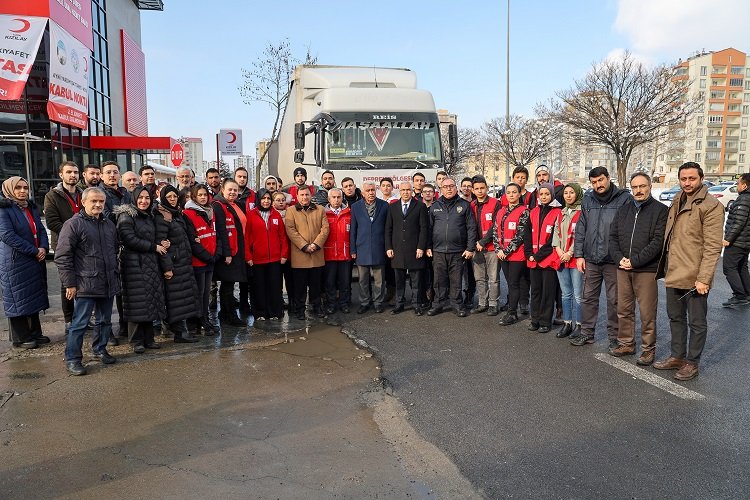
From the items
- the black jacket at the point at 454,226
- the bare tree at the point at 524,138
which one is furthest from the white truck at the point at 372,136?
the bare tree at the point at 524,138

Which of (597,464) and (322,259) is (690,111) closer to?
(322,259)

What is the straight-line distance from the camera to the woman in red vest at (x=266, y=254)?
719 centimetres

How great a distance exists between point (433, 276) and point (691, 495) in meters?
5.05

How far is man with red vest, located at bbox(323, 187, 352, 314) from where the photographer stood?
7.79m

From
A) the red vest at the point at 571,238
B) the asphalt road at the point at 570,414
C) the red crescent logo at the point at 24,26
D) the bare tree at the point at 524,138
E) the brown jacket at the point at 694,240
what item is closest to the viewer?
the asphalt road at the point at 570,414

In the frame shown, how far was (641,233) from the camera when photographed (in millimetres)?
5422

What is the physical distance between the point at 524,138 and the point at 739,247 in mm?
37889

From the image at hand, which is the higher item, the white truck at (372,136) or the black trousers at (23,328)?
the white truck at (372,136)

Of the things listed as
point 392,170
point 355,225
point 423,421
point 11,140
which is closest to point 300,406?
point 423,421

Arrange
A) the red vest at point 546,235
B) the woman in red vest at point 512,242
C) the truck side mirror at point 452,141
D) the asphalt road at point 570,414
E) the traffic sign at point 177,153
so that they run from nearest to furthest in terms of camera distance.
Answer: the asphalt road at point 570,414, the red vest at point 546,235, the woman in red vest at point 512,242, the truck side mirror at point 452,141, the traffic sign at point 177,153

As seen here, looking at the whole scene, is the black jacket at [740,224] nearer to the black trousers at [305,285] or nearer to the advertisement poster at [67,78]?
the black trousers at [305,285]

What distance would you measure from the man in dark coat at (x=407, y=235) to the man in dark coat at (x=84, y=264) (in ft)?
12.4

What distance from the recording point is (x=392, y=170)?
9969 millimetres

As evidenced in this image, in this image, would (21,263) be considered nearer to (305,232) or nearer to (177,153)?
(305,232)
